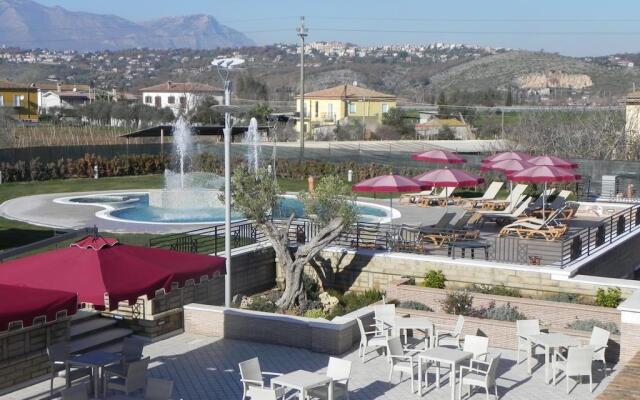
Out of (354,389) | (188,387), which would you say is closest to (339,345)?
(354,389)

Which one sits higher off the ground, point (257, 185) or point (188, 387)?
point (257, 185)

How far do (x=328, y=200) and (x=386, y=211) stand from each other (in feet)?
41.4

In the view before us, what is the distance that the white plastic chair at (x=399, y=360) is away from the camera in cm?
Answer: 1297

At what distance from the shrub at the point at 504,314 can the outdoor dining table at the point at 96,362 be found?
282 inches

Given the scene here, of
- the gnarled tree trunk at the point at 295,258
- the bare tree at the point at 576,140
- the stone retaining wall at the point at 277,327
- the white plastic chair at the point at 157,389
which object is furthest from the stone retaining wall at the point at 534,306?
the bare tree at the point at 576,140

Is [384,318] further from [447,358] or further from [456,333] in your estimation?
[447,358]

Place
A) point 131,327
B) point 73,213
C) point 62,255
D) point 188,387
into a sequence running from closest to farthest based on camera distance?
point 62,255 → point 188,387 → point 131,327 → point 73,213

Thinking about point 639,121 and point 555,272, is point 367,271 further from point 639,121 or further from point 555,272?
point 639,121

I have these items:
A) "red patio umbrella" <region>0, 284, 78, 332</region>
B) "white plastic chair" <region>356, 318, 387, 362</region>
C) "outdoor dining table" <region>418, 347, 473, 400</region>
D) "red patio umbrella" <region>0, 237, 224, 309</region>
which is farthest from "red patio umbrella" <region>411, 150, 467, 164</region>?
"red patio umbrella" <region>0, 284, 78, 332</region>

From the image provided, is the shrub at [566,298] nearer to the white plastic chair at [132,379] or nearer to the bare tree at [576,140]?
the white plastic chair at [132,379]

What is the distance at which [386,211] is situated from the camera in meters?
30.5

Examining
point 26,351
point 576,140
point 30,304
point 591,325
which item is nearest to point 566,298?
point 591,325

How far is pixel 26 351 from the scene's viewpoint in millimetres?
13219

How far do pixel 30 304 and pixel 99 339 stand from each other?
501 centimetres
